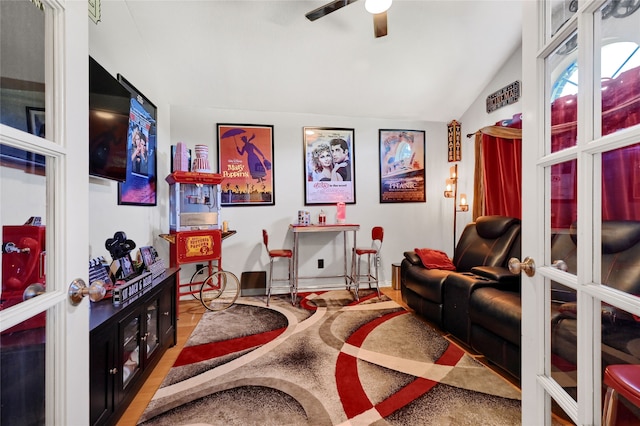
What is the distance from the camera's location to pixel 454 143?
3963 mm

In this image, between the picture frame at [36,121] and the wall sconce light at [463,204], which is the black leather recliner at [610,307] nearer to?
the picture frame at [36,121]

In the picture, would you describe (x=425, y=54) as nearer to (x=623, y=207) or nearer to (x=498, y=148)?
(x=498, y=148)

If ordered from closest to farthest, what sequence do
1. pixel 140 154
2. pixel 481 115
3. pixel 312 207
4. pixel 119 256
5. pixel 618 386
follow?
pixel 618 386
pixel 119 256
pixel 140 154
pixel 481 115
pixel 312 207

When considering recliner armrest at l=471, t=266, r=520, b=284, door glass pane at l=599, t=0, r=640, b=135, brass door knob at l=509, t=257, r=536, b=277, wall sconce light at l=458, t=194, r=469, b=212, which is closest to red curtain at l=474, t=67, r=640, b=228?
door glass pane at l=599, t=0, r=640, b=135

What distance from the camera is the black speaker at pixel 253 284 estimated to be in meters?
3.59

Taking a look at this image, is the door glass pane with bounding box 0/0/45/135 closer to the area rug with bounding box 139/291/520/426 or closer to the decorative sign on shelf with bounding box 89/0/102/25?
the area rug with bounding box 139/291/520/426

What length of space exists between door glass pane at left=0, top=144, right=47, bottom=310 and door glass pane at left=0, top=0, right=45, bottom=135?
84mm

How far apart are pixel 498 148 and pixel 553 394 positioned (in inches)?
126

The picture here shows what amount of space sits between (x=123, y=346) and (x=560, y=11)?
2299mm

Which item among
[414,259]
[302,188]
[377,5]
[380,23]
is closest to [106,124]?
[377,5]

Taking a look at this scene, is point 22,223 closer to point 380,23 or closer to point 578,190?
point 578,190

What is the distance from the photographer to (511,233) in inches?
97.0

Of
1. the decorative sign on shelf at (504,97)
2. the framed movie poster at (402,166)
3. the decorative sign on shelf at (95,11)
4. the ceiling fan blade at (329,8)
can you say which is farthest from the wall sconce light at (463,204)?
the decorative sign on shelf at (95,11)

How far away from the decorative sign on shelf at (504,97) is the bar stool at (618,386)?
3.37 metres
